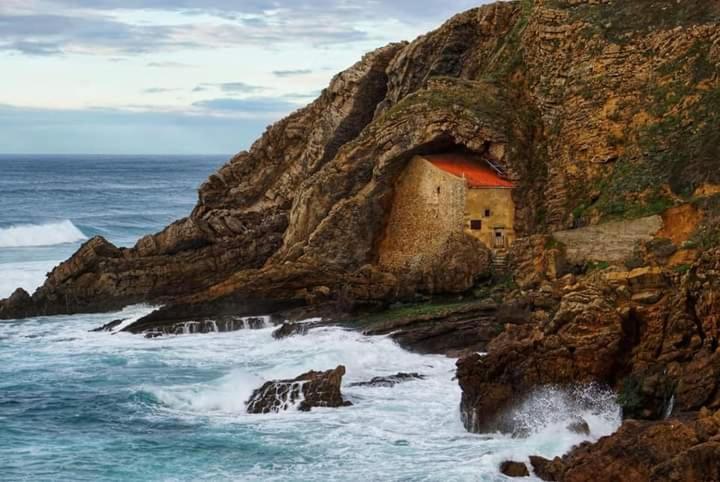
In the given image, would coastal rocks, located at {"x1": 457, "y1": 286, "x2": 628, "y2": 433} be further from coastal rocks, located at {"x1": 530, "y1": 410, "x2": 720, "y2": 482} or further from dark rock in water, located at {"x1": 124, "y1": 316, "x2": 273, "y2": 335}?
dark rock in water, located at {"x1": 124, "y1": 316, "x2": 273, "y2": 335}

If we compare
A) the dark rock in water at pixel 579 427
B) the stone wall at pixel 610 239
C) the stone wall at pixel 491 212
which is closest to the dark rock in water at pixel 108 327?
the stone wall at pixel 491 212

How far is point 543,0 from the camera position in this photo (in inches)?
2018

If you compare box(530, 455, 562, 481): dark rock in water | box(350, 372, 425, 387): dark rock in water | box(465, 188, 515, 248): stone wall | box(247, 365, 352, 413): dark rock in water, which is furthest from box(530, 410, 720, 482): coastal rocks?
box(465, 188, 515, 248): stone wall

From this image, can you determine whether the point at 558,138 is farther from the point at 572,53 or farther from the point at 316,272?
the point at 316,272

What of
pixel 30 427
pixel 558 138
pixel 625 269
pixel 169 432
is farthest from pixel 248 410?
pixel 558 138

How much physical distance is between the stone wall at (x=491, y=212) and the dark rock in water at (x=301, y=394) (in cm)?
1216

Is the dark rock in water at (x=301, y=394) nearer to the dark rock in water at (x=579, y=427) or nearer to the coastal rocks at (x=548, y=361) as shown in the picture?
the coastal rocks at (x=548, y=361)

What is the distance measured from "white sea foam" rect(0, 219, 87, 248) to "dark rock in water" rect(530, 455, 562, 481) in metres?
57.2

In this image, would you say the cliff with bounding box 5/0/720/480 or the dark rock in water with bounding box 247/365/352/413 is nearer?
the dark rock in water with bounding box 247/365/352/413

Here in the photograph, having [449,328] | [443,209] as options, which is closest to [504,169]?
[443,209]

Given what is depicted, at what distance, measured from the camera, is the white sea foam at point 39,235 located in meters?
83.4

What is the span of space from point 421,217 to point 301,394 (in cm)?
1375

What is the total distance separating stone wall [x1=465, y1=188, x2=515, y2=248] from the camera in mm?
47406

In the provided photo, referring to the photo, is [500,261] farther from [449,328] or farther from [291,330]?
[291,330]
